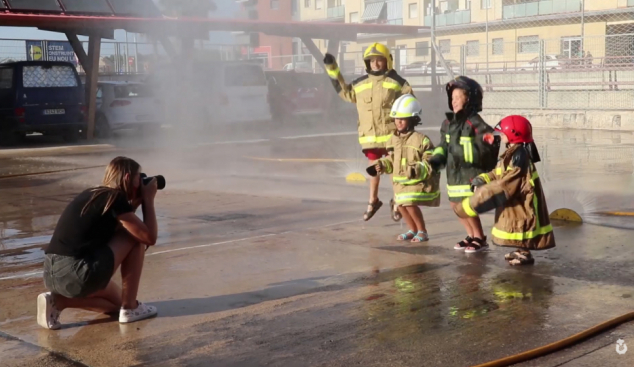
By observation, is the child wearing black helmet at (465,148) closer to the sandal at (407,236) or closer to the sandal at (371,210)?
the sandal at (407,236)

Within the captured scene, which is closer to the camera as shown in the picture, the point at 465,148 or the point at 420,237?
the point at 465,148

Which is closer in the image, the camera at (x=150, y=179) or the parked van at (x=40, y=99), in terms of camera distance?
the camera at (x=150, y=179)

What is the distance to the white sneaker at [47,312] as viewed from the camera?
14.2ft

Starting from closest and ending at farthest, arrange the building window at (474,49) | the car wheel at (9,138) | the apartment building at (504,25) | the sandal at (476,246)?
the sandal at (476,246)
the car wheel at (9,138)
the apartment building at (504,25)
the building window at (474,49)

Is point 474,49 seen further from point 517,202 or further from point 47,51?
point 517,202

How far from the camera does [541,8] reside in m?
34.7

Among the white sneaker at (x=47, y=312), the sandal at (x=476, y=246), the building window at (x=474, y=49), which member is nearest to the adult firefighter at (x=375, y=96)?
the sandal at (x=476, y=246)

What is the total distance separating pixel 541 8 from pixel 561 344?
33.1m

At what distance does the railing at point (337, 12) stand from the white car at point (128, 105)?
26.0m

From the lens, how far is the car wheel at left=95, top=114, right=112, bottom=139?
19.4 meters

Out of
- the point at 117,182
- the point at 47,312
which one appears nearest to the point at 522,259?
the point at 117,182

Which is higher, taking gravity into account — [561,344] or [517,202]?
[517,202]

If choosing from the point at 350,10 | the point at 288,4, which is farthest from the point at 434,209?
the point at 350,10

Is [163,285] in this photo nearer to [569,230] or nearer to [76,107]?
[569,230]
